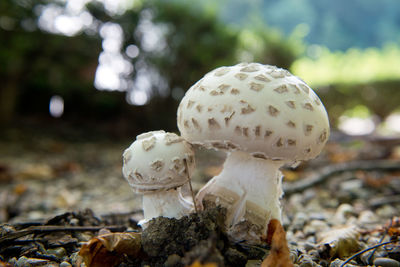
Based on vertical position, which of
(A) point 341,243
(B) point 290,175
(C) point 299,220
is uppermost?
(A) point 341,243

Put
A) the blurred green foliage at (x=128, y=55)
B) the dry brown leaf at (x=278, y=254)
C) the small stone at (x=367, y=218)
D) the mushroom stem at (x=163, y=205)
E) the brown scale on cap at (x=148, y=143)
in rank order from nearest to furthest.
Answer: the dry brown leaf at (x=278, y=254) < the brown scale on cap at (x=148, y=143) < the mushroom stem at (x=163, y=205) < the small stone at (x=367, y=218) < the blurred green foliage at (x=128, y=55)

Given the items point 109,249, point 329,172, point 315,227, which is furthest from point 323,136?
point 329,172

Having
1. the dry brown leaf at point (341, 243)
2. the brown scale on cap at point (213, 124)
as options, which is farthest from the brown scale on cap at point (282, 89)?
the dry brown leaf at point (341, 243)

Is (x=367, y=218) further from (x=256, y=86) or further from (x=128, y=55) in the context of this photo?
(x=128, y=55)

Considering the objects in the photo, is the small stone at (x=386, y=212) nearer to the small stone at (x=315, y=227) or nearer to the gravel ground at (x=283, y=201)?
the gravel ground at (x=283, y=201)

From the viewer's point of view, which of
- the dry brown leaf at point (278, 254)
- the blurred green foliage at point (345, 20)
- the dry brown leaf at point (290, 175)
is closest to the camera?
the dry brown leaf at point (278, 254)

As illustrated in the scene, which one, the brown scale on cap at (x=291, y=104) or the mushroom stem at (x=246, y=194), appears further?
the mushroom stem at (x=246, y=194)

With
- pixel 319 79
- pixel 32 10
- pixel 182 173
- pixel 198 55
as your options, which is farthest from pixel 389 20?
pixel 182 173

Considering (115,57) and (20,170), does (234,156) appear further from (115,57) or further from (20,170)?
(115,57)
